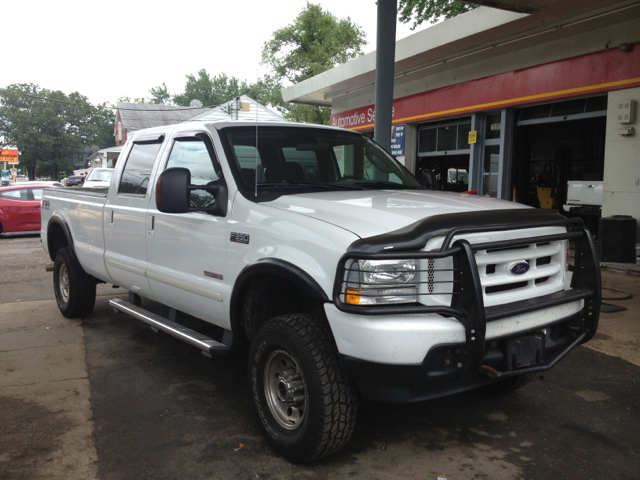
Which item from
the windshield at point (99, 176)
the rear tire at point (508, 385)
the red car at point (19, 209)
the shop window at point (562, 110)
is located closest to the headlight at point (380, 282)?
the rear tire at point (508, 385)

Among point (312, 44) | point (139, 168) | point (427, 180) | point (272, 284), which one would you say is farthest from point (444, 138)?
point (312, 44)

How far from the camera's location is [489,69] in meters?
12.6

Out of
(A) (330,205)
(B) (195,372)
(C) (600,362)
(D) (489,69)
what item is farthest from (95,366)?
(D) (489,69)

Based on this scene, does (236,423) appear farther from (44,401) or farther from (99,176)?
(99,176)

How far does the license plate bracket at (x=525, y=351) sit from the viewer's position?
3.01 meters

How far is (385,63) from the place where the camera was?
766cm

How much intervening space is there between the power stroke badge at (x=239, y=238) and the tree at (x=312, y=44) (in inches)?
1456

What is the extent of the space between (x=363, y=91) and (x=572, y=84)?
297 inches

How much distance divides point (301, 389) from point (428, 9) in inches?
780

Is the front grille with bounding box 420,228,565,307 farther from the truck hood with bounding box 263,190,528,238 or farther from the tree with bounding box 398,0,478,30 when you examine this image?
the tree with bounding box 398,0,478,30

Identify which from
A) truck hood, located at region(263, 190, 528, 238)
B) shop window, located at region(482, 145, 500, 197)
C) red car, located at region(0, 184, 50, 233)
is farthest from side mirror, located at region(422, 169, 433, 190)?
red car, located at region(0, 184, 50, 233)

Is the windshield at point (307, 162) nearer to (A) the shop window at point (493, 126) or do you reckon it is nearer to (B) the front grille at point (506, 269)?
(B) the front grille at point (506, 269)

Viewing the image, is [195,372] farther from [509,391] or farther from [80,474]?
[509,391]

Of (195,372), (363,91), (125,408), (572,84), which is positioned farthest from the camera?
(363,91)
